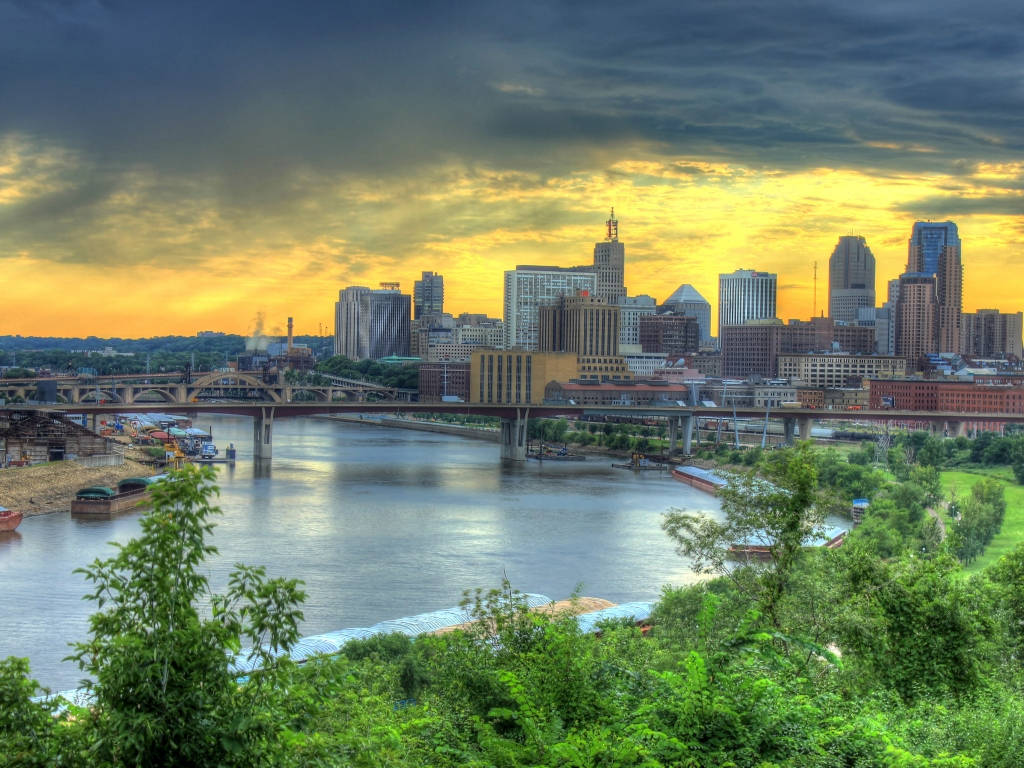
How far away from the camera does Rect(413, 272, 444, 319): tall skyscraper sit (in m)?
177

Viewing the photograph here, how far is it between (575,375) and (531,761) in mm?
73300

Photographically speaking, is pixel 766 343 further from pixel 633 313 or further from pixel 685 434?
pixel 685 434

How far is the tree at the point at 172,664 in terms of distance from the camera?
4145 mm

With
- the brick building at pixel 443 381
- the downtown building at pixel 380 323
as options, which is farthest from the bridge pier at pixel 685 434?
the downtown building at pixel 380 323

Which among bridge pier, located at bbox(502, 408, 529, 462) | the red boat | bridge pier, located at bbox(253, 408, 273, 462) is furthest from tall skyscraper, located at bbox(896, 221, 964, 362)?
the red boat

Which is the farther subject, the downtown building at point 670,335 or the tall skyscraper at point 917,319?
the downtown building at point 670,335

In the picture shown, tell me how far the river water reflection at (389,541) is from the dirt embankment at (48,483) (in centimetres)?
151

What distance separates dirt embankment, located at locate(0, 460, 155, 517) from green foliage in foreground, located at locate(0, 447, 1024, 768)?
2359 centimetres

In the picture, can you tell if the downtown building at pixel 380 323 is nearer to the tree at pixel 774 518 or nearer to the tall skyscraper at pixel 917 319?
the tall skyscraper at pixel 917 319

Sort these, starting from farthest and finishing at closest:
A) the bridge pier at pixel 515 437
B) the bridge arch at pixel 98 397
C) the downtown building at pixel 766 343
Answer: the downtown building at pixel 766 343
the bridge arch at pixel 98 397
the bridge pier at pixel 515 437

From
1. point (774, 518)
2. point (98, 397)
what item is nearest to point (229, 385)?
point (98, 397)

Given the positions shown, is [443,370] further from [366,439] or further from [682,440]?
[682,440]

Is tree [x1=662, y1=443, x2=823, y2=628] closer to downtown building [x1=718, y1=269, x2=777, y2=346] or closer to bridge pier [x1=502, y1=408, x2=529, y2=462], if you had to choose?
bridge pier [x1=502, y1=408, x2=529, y2=462]

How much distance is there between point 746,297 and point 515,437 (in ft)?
352
